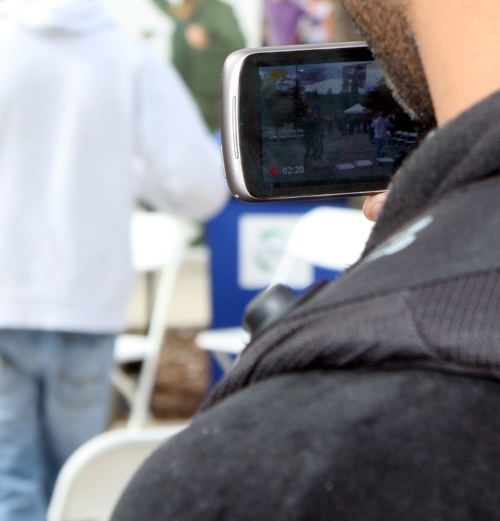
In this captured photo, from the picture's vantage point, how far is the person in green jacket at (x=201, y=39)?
13.0ft

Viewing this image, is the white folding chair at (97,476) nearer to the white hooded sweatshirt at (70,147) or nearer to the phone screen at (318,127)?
the white hooded sweatshirt at (70,147)

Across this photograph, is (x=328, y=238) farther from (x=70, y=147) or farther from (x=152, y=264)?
(x=70, y=147)

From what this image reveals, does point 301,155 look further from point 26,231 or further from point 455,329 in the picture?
point 26,231

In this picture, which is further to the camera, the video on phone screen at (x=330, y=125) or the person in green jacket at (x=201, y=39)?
the person in green jacket at (x=201, y=39)

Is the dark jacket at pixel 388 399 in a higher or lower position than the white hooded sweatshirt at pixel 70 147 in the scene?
higher

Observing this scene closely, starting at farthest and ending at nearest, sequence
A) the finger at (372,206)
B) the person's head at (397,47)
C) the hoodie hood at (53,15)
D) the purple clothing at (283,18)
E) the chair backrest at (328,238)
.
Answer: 1. the purple clothing at (283,18)
2. the chair backrest at (328,238)
3. the hoodie hood at (53,15)
4. the finger at (372,206)
5. the person's head at (397,47)

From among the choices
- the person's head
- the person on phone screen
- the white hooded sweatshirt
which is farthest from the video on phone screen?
the white hooded sweatshirt

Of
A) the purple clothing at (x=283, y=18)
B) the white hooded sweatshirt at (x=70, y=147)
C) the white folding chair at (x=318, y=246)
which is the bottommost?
the white folding chair at (x=318, y=246)

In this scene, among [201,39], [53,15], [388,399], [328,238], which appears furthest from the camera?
[201,39]

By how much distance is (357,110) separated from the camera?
2.13ft

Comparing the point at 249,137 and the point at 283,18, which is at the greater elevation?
the point at 249,137

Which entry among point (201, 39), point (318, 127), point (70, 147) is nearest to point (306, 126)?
point (318, 127)

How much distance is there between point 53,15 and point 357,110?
1107mm

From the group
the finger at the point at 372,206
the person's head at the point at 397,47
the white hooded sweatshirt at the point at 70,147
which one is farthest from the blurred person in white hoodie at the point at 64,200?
the person's head at the point at 397,47
